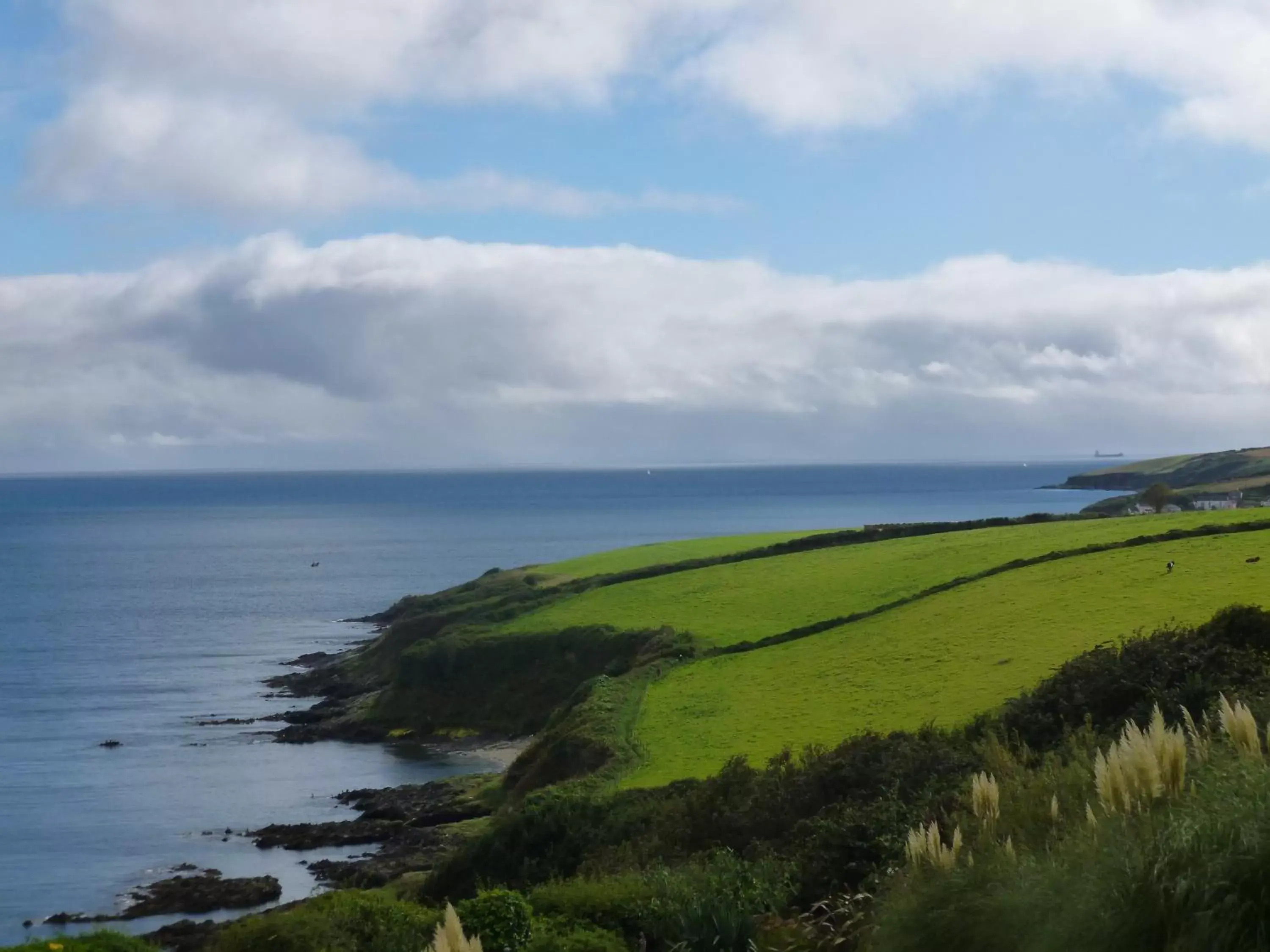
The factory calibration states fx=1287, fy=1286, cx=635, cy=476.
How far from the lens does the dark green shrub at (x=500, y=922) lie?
13.8m

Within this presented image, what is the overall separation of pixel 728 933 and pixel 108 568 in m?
159

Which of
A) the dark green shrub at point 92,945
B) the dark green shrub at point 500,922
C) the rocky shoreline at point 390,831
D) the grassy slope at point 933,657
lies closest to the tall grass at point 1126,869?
the dark green shrub at point 500,922

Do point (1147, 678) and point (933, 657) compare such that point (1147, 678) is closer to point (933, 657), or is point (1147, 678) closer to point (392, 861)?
point (933, 657)

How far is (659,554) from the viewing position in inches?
3489

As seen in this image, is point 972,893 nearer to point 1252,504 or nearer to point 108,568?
point 1252,504

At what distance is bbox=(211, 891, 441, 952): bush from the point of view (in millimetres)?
16125

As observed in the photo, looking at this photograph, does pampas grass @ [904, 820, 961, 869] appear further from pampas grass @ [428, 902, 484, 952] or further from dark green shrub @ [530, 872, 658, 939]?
dark green shrub @ [530, 872, 658, 939]

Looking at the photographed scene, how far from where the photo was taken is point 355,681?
73500 mm

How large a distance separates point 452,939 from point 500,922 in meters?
6.41

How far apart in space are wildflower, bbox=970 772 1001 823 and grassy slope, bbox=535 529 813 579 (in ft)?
223

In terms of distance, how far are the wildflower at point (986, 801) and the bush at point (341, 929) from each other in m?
7.12

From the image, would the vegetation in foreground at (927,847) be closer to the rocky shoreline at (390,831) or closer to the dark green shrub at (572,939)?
the dark green shrub at (572,939)

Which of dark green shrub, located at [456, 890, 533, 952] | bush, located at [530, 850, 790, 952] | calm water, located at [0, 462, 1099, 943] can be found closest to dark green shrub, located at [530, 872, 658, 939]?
bush, located at [530, 850, 790, 952]

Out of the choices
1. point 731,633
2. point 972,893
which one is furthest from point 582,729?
point 972,893
